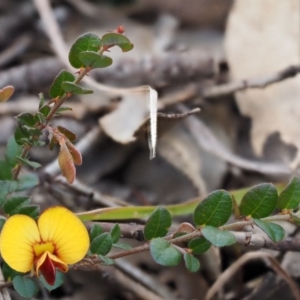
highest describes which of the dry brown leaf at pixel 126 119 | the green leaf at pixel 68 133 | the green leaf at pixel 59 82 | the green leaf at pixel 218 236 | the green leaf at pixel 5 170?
the green leaf at pixel 59 82

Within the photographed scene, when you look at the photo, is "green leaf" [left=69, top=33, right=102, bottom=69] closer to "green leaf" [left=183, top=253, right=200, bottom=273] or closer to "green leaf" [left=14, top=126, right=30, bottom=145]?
"green leaf" [left=14, top=126, right=30, bottom=145]

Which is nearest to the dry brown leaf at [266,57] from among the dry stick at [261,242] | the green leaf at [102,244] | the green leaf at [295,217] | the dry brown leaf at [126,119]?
the dry brown leaf at [126,119]

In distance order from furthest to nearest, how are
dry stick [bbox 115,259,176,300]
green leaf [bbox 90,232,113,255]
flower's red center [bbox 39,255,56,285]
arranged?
dry stick [bbox 115,259,176,300] < green leaf [bbox 90,232,113,255] < flower's red center [bbox 39,255,56,285]

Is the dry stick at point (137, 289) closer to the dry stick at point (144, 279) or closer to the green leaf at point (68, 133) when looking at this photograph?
the dry stick at point (144, 279)

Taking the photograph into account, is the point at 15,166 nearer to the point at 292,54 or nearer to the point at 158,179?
the point at 158,179

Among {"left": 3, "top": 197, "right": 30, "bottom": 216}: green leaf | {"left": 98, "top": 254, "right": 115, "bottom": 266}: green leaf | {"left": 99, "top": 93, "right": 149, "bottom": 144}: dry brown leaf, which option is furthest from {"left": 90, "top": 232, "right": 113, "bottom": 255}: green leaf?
{"left": 99, "top": 93, "right": 149, "bottom": 144}: dry brown leaf

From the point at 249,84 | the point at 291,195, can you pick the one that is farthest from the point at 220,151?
the point at 291,195

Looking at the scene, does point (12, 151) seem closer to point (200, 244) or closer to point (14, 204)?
point (14, 204)
